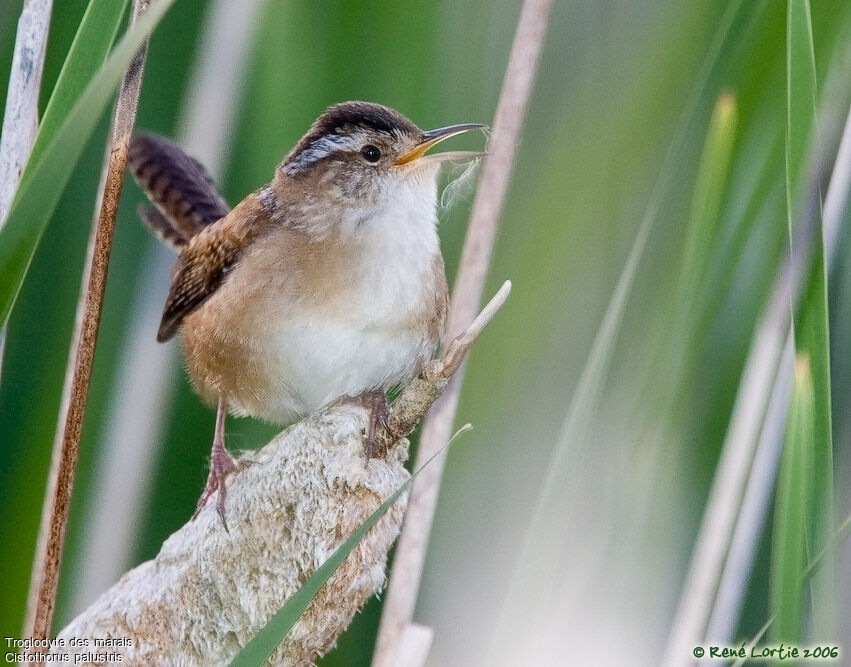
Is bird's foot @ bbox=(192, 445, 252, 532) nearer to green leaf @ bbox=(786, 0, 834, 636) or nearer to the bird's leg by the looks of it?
the bird's leg

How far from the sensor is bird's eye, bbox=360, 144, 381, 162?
6.30ft

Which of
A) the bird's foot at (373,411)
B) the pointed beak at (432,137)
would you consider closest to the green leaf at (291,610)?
the bird's foot at (373,411)

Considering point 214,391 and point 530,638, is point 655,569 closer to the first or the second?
point 530,638

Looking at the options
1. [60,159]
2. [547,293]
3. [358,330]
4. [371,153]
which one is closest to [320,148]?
[371,153]

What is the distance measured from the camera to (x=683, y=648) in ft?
5.20

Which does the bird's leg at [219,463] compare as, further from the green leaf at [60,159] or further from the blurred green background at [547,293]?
the green leaf at [60,159]

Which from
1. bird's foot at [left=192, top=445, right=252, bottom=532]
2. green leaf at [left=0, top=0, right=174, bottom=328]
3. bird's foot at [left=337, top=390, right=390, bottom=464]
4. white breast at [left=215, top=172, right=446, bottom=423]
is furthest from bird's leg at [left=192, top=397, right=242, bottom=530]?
green leaf at [left=0, top=0, right=174, bottom=328]

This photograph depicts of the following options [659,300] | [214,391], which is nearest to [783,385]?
[659,300]

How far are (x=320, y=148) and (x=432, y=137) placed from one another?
247 millimetres

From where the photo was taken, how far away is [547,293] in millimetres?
1586

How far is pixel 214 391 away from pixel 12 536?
0.45 m

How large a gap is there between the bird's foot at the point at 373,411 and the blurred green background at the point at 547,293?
0.59 ft

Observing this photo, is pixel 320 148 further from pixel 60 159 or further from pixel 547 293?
pixel 60 159

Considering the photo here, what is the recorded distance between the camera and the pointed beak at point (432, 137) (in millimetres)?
1711
